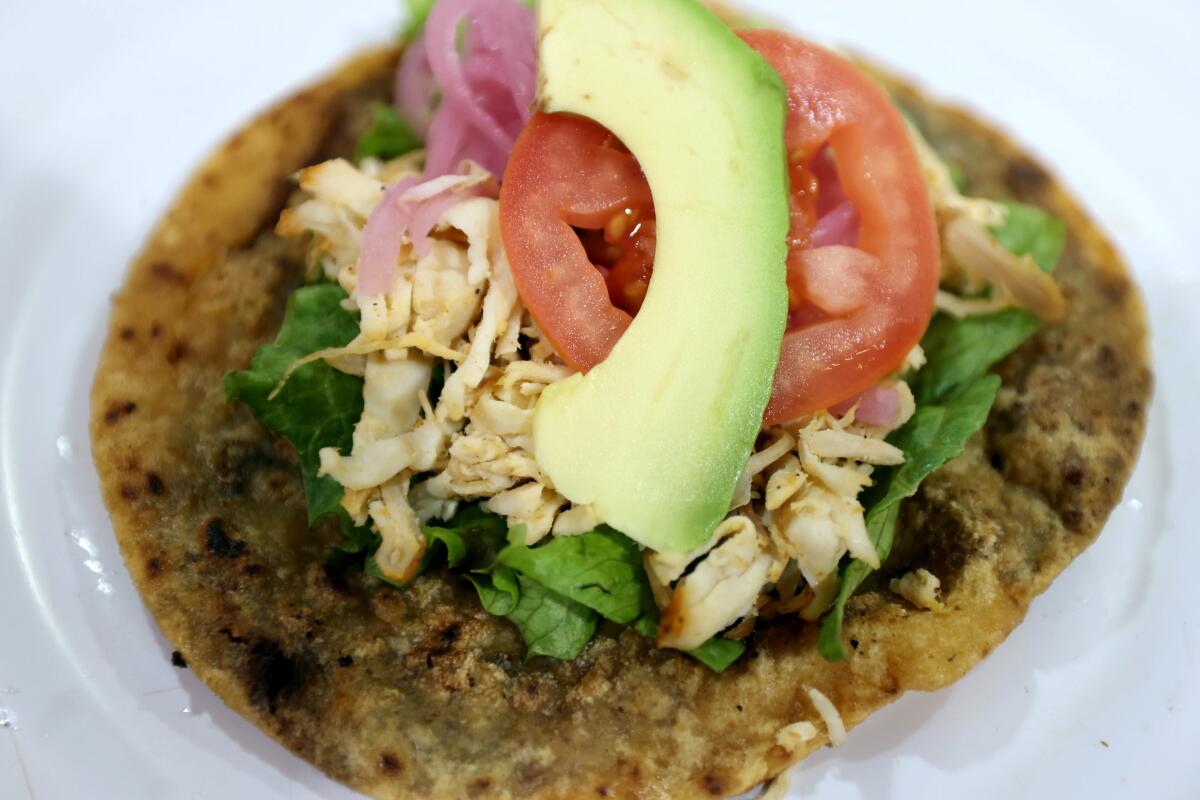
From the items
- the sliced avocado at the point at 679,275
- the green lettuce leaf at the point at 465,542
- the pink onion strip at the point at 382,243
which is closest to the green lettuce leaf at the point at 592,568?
the green lettuce leaf at the point at 465,542

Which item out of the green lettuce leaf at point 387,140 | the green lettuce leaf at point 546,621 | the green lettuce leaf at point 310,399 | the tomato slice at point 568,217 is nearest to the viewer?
the tomato slice at point 568,217

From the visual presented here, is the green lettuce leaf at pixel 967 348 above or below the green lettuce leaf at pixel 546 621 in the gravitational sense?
above

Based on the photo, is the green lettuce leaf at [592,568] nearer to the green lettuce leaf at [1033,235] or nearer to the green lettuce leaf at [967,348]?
the green lettuce leaf at [967,348]

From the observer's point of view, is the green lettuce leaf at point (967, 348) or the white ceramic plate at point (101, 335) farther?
the green lettuce leaf at point (967, 348)

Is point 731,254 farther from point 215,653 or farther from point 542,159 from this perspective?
point 215,653

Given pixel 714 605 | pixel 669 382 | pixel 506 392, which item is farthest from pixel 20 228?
pixel 714 605
